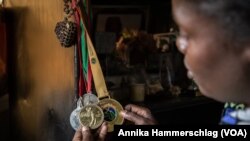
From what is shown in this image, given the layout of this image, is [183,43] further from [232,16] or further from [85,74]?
[85,74]

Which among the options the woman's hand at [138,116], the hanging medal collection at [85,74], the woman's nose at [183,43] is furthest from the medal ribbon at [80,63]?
the woman's nose at [183,43]

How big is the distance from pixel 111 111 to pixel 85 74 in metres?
0.24

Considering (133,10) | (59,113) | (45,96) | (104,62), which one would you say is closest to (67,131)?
(59,113)

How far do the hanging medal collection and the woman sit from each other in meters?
0.54

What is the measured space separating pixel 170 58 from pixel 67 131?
148 centimetres

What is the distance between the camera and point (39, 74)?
6.09 feet

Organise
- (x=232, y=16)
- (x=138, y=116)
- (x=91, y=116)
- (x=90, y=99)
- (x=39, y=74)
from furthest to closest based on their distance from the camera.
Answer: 1. (x=39, y=74)
2. (x=90, y=99)
3. (x=91, y=116)
4. (x=138, y=116)
5. (x=232, y=16)

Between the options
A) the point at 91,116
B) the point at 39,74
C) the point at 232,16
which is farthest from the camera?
the point at 39,74

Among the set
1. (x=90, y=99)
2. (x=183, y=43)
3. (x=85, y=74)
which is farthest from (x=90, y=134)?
(x=183, y=43)

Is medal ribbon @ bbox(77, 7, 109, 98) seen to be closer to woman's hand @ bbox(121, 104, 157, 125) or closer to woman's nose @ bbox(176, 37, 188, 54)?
woman's hand @ bbox(121, 104, 157, 125)

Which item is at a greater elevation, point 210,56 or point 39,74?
point 210,56

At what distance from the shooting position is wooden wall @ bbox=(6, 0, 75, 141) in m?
1.70

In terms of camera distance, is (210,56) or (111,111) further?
(111,111)

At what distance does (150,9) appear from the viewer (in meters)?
2.99
